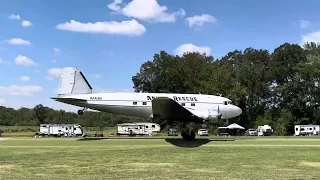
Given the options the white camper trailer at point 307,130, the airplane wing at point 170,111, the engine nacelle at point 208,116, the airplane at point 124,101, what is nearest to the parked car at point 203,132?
the white camper trailer at point 307,130

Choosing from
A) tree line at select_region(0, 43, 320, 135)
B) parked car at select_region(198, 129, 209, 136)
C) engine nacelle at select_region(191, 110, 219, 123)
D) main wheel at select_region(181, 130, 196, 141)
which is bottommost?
parked car at select_region(198, 129, 209, 136)

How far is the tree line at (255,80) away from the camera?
7994 cm

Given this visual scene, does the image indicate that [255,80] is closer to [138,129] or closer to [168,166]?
[138,129]

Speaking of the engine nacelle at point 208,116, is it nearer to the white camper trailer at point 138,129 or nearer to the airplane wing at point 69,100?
the airplane wing at point 69,100

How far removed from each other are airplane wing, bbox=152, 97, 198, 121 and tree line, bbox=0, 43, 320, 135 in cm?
4577

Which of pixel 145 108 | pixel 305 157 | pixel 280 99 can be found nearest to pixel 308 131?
pixel 280 99

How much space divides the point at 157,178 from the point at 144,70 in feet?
288

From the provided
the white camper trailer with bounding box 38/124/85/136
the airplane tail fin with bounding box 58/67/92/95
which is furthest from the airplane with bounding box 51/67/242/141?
the white camper trailer with bounding box 38/124/85/136

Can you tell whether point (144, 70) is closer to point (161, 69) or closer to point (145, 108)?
point (161, 69)

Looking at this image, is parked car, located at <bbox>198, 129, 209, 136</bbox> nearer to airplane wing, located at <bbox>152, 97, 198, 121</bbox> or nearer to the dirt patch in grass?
airplane wing, located at <bbox>152, 97, 198, 121</bbox>

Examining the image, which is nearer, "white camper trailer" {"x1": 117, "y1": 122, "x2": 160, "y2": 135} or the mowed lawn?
the mowed lawn

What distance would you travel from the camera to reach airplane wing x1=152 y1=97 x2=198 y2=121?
2785 centimetres

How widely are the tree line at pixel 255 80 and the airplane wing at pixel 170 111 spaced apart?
4577cm

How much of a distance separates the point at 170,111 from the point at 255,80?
61288 millimetres
